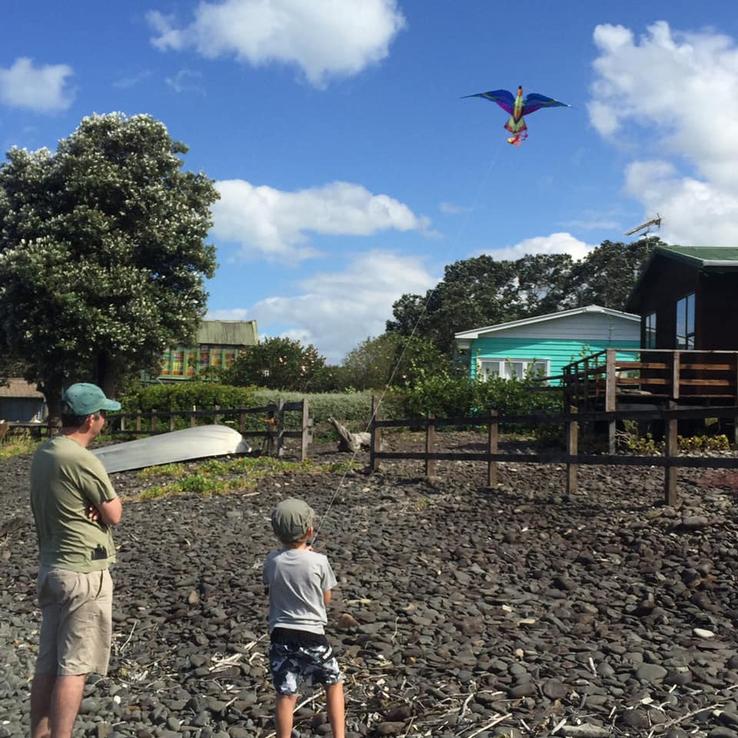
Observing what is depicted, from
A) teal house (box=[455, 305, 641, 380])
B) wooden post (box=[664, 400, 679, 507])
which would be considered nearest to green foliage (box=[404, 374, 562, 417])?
teal house (box=[455, 305, 641, 380])

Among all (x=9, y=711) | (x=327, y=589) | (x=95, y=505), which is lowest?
(x=9, y=711)

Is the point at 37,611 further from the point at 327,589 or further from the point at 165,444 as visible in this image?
the point at 165,444

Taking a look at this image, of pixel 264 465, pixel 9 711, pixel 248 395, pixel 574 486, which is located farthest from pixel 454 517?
pixel 248 395

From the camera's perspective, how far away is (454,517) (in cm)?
936

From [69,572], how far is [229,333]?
52.1m

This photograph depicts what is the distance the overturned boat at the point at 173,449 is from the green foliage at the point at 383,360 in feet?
51.8

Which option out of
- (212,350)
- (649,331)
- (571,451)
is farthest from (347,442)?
(212,350)

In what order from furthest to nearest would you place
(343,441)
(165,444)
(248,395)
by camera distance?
(248,395), (343,441), (165,444)

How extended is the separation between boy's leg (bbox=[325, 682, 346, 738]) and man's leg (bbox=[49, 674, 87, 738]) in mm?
1145

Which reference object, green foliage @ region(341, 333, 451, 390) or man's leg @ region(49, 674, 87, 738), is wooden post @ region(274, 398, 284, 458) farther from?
green foliage @ region(341, 333, 451, 390)

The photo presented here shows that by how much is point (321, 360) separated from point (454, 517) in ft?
102

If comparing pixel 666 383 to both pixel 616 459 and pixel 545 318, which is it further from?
pixel 545 318

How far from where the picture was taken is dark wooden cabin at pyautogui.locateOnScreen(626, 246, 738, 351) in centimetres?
1914

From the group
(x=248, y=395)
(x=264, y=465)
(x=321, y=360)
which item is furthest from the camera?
(x=321, y=360)
